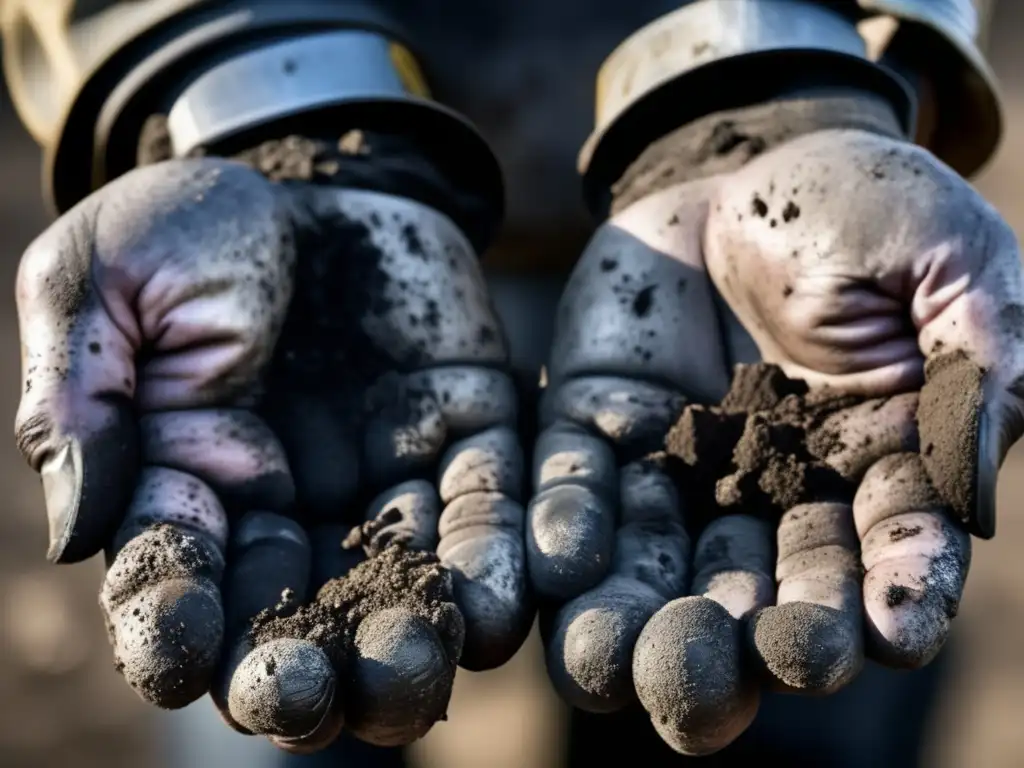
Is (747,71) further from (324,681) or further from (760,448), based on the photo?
(324,681)

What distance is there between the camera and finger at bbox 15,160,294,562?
104 centimetres

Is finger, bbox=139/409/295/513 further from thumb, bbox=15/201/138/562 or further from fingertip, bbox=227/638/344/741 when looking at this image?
fingertip, bbox=227/638/344/741

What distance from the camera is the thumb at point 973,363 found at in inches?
40.4

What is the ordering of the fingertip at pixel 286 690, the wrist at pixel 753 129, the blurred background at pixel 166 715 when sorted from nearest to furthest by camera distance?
the fingertip at pixel 286 690 → the wrist at pixel 753 129 → the blurred background at pixel 166 715

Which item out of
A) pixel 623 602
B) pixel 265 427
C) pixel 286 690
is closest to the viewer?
pixel 286 690

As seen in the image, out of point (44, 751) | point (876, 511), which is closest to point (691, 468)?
point (876, 511)

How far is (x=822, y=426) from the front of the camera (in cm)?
117

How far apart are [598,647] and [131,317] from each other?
551 mm

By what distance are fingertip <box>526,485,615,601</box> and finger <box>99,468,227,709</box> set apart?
266 mm

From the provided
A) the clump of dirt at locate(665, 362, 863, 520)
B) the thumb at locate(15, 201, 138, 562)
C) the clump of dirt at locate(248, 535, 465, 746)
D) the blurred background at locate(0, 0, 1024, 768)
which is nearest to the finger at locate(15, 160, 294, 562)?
the thumb at locate(15, 201, 138, 562)

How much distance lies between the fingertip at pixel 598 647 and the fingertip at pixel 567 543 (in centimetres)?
2

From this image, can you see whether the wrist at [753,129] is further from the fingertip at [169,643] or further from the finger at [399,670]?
the fingertip at [169,643]

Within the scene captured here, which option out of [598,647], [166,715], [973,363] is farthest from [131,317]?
[166,715]

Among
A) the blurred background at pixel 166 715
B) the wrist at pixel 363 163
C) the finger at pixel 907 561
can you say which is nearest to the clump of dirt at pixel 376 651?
the finger at pixel 907 561
